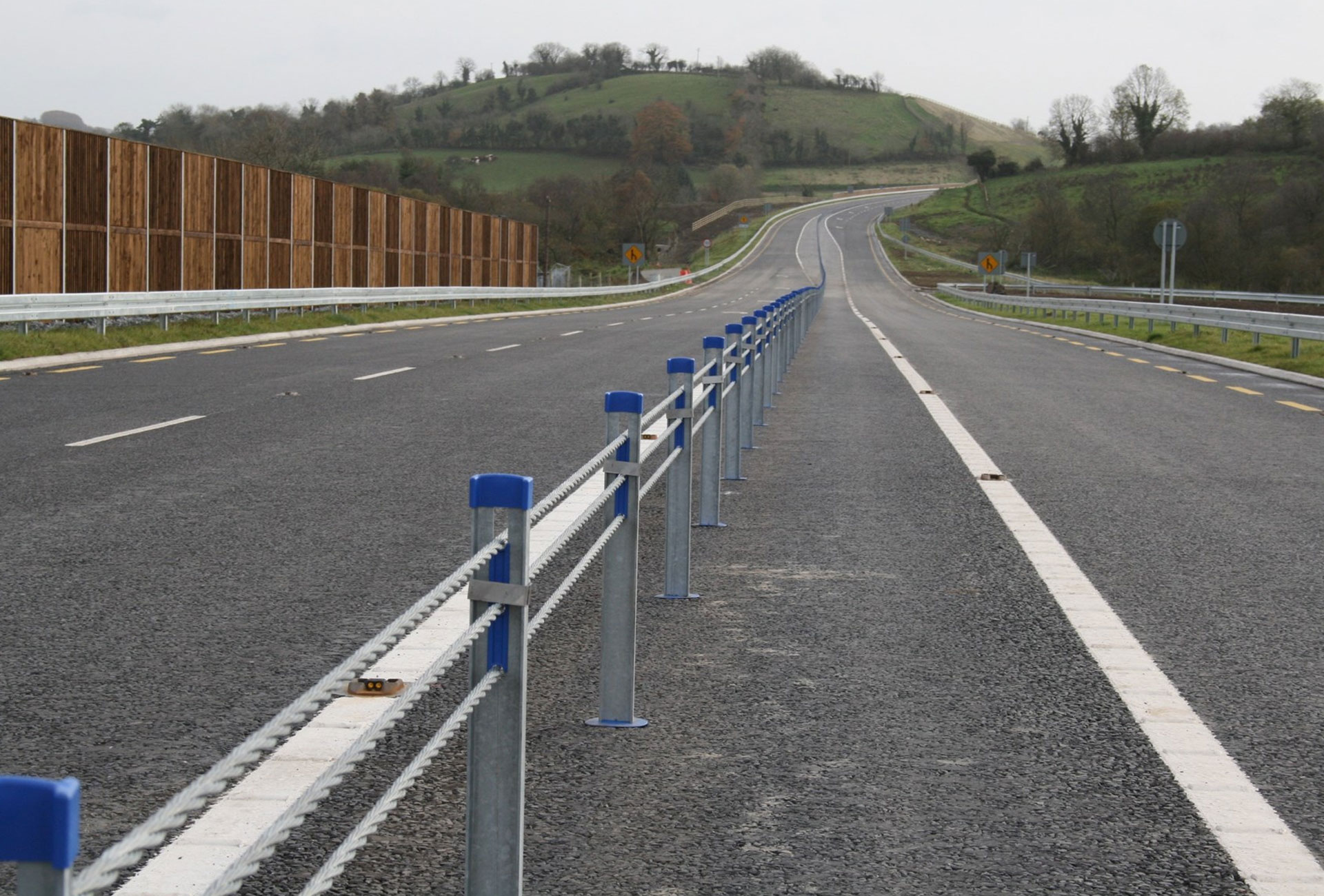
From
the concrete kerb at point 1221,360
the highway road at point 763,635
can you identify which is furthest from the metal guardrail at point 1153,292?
the highway road at point 763,635

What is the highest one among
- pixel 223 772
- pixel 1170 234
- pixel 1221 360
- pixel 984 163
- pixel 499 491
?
pixel 984 163

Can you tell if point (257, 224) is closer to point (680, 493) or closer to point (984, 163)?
point (680, 493)

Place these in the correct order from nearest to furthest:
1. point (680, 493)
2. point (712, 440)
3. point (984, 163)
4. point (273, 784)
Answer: point (273, 784) → point (680, 493) → point (712, 440) → point (984, 163)

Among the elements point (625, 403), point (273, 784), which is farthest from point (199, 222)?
point (273, 784)

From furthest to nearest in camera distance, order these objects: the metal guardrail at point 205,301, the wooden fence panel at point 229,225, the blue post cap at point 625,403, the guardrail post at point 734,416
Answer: the wooden fence panel at point 229,225
the metal guardrail at point 205,301
the guardrail post at point 734,416
the blue post cap at point 625,403

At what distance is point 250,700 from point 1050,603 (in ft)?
11.4

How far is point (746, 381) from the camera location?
11.4m

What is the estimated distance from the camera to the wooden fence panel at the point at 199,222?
32219 millimetres

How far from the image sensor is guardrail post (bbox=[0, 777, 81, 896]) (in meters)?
1.46

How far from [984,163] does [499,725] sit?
179m

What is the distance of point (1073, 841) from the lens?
3918mm

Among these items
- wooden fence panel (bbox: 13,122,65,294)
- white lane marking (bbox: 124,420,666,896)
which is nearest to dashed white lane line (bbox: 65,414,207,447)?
white lane marking (bbox: 124,420,666,896)

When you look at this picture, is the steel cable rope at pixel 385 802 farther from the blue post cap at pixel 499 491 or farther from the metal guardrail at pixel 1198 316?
the metal guardrail at pixel 1198 316

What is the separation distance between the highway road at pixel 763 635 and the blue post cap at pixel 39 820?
2.09 m
